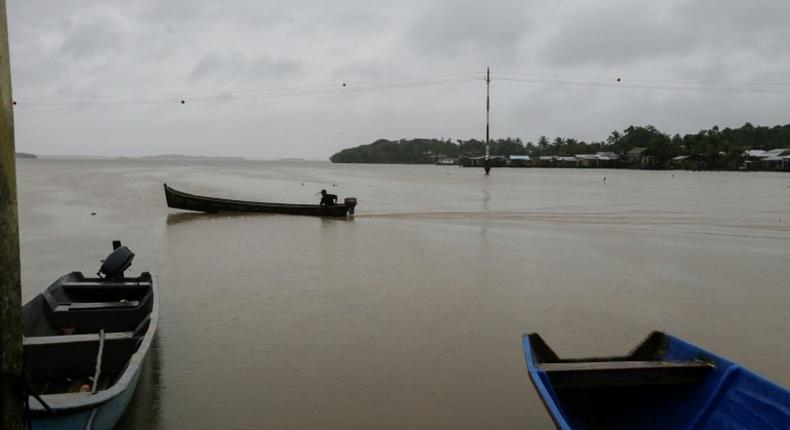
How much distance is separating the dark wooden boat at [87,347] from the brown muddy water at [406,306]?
61 centimetres

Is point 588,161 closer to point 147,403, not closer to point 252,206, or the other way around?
point 252,206

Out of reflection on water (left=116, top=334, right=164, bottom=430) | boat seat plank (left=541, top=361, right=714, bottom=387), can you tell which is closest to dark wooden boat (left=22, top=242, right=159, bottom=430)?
reflection on water (left=116, top=334, right=164, bottom=430)

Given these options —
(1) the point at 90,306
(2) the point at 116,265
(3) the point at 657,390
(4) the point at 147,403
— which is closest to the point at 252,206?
(2) the point at 116,265

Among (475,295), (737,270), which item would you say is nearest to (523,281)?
(475,295)

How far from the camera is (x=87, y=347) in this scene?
17.1 feet

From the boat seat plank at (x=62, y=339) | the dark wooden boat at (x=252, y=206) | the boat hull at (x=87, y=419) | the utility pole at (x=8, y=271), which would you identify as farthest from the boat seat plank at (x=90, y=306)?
the dark wooden boat at (x=252, y=206)

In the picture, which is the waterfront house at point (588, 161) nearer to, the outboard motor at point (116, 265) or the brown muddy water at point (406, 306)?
the brown muddy water at point (406, 306)

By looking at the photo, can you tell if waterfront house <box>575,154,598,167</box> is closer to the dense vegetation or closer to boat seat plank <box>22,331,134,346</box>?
the dense vegetation

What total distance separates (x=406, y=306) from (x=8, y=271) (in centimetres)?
642

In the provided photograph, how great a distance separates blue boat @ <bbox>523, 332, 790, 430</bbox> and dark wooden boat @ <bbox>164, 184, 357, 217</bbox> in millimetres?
18219

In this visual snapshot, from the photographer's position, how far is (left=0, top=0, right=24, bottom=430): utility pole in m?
3.34

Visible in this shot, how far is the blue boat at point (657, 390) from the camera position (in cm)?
397

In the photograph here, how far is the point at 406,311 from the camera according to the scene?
8922mm

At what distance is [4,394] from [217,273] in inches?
333
